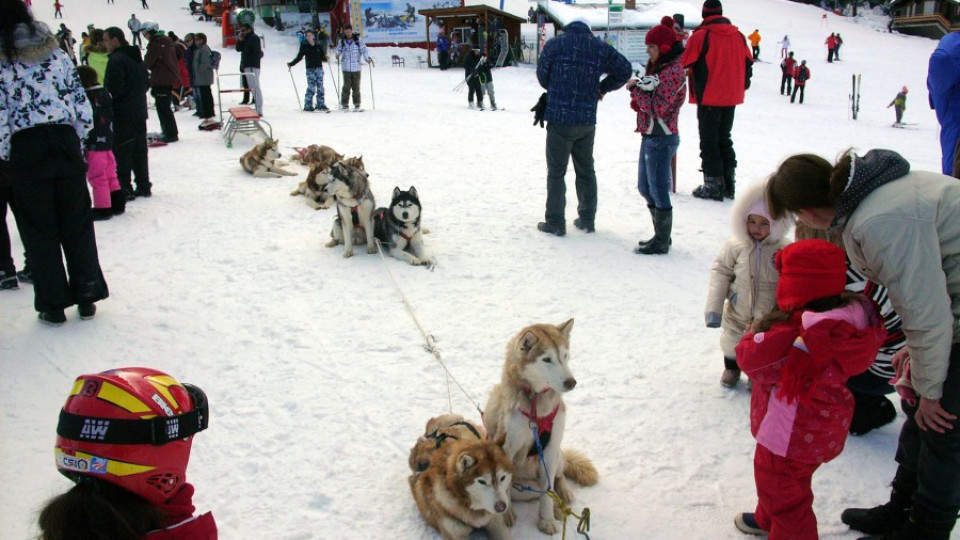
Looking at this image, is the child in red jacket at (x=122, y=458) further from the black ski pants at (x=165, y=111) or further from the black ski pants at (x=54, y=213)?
the black ski pants at (x=165, y=111)

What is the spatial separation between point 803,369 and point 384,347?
290 centimetres

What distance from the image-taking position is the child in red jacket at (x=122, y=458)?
1528mm

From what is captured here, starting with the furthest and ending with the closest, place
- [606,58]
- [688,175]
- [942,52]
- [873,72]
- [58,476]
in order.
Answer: [873,72], [688,175], [606,58], [942,52], [58,476]

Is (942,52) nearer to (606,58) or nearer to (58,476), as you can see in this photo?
(606,58)

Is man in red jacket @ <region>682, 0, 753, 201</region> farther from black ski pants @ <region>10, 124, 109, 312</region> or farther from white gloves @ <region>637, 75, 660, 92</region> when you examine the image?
black ski pants @ <region>10, 124, 109, 312</region>

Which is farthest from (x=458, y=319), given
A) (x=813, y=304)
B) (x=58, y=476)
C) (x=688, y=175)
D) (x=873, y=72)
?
(x=873, y=72)

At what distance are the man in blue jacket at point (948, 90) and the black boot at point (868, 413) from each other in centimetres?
127

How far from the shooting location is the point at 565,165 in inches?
266

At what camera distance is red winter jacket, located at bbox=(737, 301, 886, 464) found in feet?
7.77

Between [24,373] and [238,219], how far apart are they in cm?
367

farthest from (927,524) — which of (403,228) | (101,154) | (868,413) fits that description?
(101,154)

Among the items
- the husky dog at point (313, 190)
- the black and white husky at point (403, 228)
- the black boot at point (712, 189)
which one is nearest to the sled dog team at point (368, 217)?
the black and white husky at point (403, 228)

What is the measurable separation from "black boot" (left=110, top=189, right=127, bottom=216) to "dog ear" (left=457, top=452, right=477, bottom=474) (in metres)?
6.44

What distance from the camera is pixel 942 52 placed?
370 centimetres
